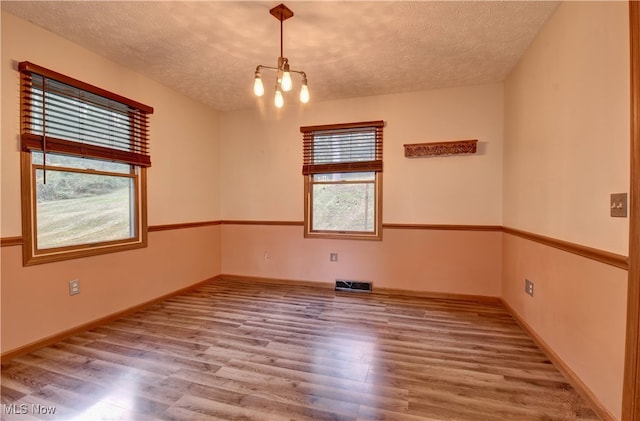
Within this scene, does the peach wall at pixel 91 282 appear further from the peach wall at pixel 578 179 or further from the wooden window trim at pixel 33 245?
the peach wall at pixel 578 179

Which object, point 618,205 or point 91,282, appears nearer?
point 618,205

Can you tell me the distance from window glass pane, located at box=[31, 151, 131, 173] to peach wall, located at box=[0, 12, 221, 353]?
0.50 feet

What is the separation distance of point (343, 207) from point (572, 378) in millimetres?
2822

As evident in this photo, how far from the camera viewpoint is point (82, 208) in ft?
9.15

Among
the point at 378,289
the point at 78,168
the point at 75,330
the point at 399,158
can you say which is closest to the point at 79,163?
the point at 78,168

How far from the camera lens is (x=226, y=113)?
15.1 ft

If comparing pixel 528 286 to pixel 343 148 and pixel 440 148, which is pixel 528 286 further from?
pixel 343 148

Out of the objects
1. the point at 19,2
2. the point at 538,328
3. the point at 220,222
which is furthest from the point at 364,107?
the point at 19,2

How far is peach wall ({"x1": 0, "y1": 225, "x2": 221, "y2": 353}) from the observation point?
7.43 feet

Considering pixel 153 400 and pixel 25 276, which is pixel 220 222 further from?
pixel 153 400

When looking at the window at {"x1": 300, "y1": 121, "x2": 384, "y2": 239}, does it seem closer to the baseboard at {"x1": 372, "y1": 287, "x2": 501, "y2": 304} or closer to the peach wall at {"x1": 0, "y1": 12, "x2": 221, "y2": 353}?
the baseboard at {"x1": 372, "y1": 287, "x2": 501, "y2": 304}

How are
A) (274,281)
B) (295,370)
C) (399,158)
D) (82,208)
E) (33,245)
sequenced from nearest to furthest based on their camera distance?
(295,370), (33,245), (82,208), (399,158), (274,281)

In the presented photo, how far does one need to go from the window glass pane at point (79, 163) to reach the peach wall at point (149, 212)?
0.50ft

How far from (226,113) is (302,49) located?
7.37ft
